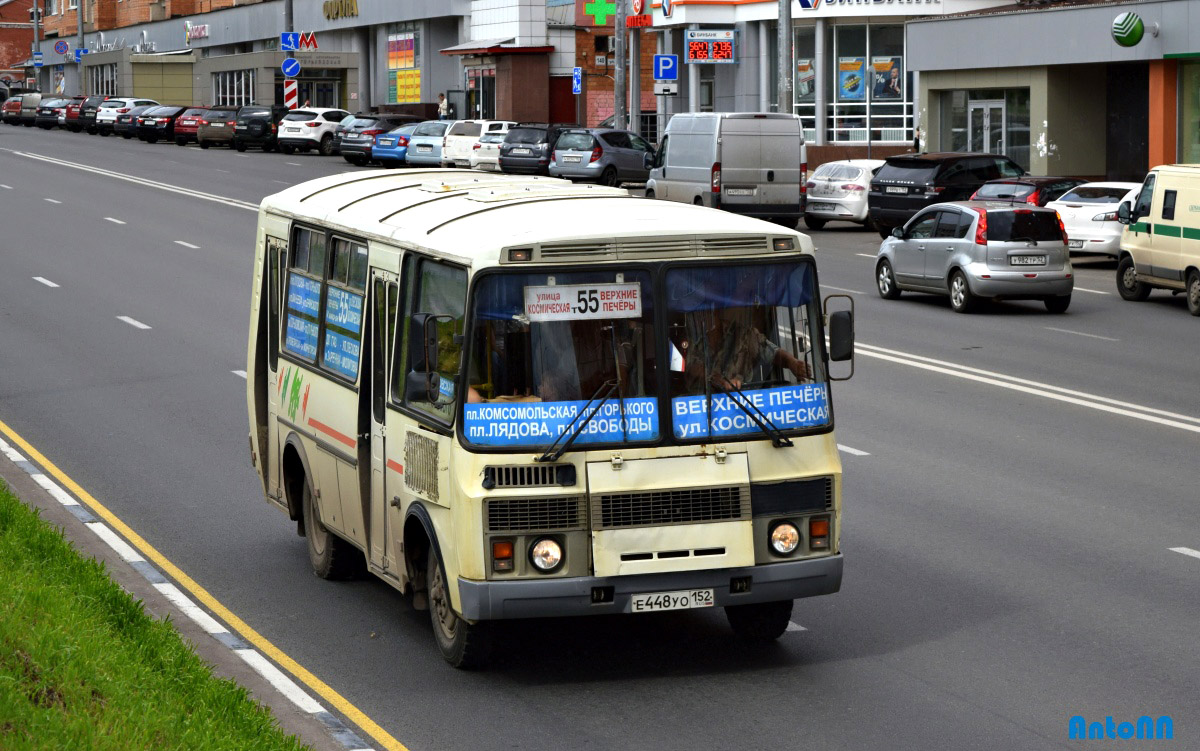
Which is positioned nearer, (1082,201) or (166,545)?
(166,545)

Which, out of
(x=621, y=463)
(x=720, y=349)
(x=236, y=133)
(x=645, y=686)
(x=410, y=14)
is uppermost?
(x=410, y=14)

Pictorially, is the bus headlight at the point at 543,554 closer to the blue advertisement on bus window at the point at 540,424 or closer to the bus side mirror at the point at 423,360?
the blue advertisement on bus window at the point at 540,424

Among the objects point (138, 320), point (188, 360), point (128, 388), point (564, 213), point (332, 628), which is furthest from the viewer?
point (138, 320)

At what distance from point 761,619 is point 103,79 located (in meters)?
110

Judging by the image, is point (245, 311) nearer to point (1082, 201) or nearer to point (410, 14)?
point (1082, 201)

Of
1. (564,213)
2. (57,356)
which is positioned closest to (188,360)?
(57,356)

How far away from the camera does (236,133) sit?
64250 millimetres

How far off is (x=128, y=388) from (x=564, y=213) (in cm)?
1050

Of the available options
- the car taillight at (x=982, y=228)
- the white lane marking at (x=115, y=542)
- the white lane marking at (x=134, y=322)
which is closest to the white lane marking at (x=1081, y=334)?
the car taillight at (x=982, y=228)

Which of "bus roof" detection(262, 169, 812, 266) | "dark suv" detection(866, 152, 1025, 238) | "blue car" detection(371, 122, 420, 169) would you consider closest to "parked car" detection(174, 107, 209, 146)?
"blue car" detection(371, 122, 420, 169)

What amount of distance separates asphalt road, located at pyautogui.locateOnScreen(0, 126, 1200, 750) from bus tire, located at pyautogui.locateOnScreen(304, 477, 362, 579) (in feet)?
0.44

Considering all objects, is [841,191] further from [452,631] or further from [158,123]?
[158,123]

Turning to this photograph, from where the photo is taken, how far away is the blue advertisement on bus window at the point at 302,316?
10477 mm

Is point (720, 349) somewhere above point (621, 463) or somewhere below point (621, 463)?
above
